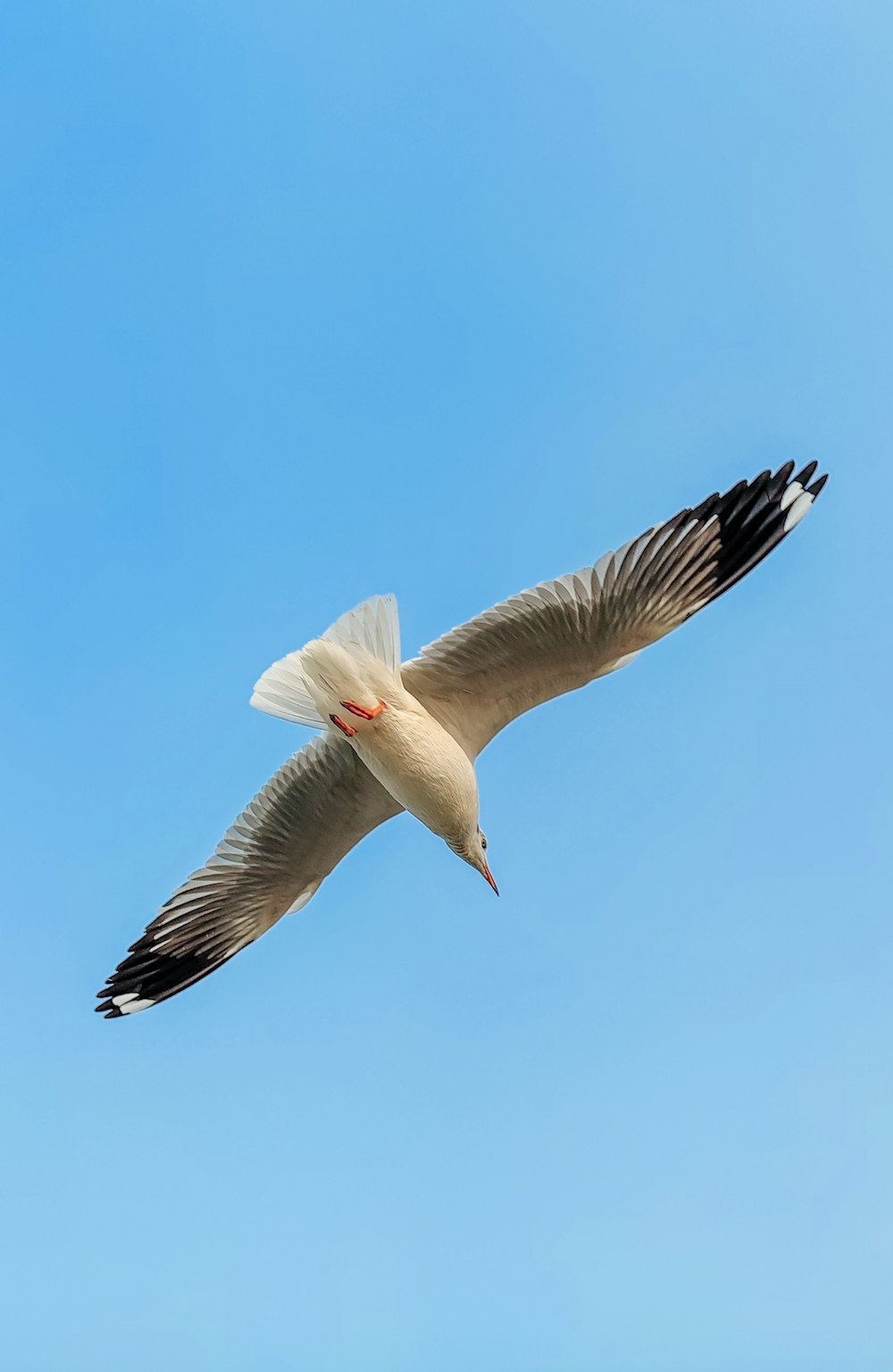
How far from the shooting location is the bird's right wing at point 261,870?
706cm

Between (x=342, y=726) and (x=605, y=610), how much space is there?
1.22 metres

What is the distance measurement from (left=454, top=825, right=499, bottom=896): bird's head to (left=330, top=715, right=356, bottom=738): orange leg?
0.78 meters

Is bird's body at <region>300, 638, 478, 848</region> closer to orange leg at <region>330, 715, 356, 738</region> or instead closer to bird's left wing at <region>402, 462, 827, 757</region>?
orange leg at <region>330, 715, 356, 738</region>

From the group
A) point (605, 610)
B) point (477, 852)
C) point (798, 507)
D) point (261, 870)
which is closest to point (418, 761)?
point (477, 852)

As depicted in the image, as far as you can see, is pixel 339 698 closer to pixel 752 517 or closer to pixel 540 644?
pixel 540 644

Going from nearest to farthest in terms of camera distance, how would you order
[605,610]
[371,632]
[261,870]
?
[605,610]
[371,632]
[261,870]

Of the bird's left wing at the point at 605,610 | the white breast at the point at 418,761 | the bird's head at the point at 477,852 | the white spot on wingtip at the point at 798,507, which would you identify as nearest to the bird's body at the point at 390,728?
the white breast at the point at 418,761

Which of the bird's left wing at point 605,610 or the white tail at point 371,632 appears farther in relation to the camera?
the white tail at point 371,632

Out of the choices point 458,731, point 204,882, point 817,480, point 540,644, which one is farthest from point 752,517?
point 204,882

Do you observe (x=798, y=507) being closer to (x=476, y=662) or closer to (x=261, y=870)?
(x=476, y=662)

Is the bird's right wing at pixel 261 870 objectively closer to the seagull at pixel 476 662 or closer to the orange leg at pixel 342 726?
the seagull at pixel 476 662

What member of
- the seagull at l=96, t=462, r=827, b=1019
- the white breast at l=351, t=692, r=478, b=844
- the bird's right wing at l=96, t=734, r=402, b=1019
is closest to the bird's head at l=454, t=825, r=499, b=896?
the seagull at l=96, t=462, r=827, b=1019

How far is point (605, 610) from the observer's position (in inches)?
245

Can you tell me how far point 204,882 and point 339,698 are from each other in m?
1.62
